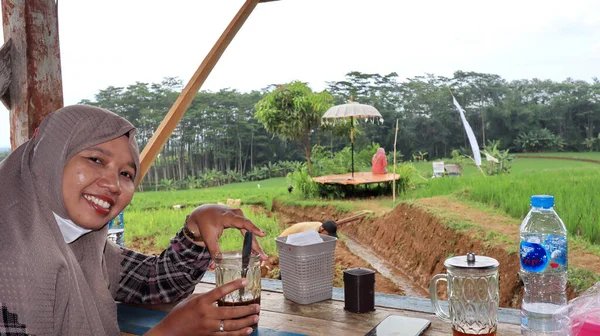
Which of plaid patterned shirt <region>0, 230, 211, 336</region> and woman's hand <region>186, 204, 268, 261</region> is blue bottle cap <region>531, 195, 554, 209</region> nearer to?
woman's hand <region>186, 204, 268, 261</region>

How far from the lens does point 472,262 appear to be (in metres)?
0.90

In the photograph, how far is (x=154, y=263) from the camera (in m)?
1.25

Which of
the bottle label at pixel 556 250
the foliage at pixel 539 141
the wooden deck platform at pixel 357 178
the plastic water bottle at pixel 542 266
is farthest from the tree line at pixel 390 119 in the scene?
the bottle label at pixel 556 250

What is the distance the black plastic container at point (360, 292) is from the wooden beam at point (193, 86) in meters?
1.48

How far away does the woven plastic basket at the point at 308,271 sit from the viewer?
1.19 m

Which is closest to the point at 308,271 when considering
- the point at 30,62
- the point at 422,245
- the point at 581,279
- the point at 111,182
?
the point at 111,182

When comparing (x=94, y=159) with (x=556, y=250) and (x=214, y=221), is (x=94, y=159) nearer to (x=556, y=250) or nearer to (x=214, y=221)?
(x=214, y=221)

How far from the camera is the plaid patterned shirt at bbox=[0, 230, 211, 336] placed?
1.20 m

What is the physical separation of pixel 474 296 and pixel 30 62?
1.62 meters

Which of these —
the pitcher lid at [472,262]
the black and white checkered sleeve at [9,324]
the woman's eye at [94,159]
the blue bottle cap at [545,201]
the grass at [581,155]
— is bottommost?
the black and white checkered sleeve at [9,324]

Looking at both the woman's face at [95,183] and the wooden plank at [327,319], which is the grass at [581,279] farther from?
the woman's face at [95,183]

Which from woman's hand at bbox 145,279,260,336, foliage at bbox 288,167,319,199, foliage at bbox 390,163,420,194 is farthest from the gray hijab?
foliage at bbox 288,167,319,199

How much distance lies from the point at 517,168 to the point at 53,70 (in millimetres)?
4458

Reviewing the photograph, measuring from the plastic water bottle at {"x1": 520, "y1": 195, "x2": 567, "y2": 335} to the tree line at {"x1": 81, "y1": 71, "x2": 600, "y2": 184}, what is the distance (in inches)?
135
